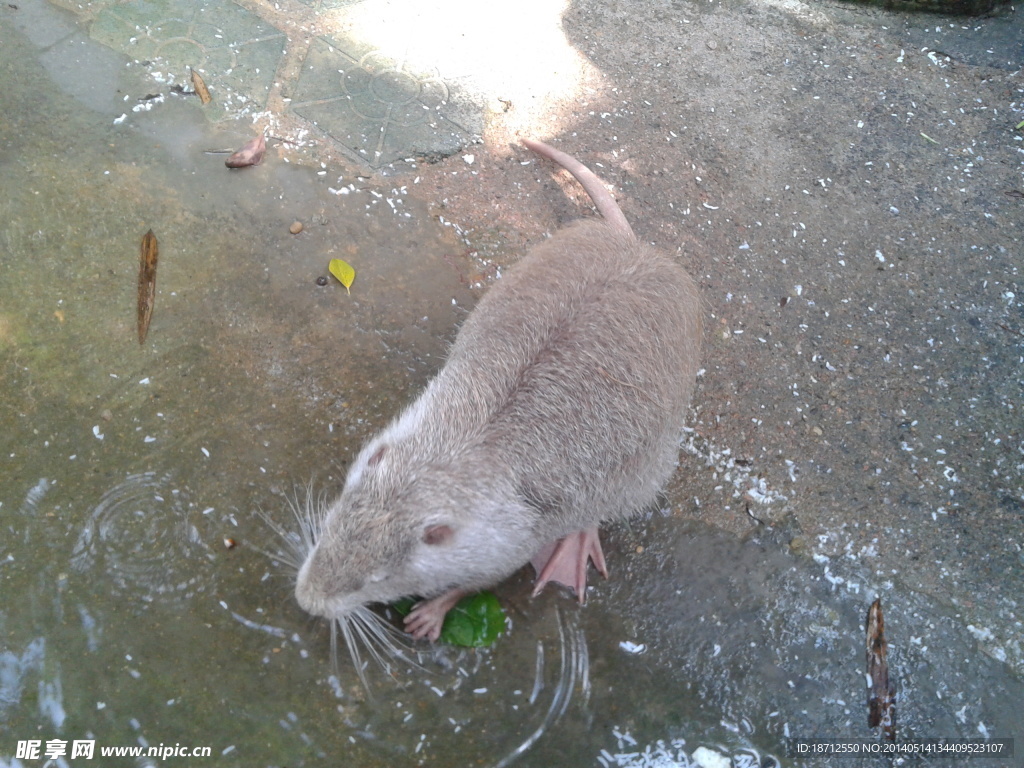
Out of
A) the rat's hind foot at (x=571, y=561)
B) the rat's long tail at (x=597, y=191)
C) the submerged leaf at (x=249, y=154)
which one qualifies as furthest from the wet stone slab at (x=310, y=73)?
the rat's hind foot at (x=571, y=561)

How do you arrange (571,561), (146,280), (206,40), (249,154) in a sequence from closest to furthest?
1. (571,561)
2. (146,280)
3. (249,154)
4. (206,40)

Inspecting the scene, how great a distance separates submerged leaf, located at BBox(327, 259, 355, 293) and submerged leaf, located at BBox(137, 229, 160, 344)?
1.97 ft

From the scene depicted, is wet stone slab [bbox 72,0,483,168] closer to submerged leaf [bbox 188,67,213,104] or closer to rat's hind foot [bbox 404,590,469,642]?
submerged leaf [bbox 188,67,213,104]

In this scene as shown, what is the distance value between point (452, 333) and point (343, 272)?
0.46 metres

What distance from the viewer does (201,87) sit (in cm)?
323

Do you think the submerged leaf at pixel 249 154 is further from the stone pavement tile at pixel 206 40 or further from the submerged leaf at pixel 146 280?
the submerged leaf at pixel 146 280

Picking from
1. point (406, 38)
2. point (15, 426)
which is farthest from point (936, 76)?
point (15, 426)

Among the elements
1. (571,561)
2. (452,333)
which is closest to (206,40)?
(452,333)

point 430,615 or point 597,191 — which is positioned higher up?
point 597,191

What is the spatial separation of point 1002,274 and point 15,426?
148 inches

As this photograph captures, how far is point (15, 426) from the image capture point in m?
2.29

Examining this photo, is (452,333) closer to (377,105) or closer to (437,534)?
(437,534)

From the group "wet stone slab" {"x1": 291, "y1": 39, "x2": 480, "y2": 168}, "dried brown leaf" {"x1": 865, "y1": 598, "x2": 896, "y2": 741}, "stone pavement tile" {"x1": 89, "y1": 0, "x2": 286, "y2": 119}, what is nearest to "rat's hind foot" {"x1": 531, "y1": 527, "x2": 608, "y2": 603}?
"dried brown leaf" {"x1": 865, "y1": 598, "x2": 896, "y2": 741}

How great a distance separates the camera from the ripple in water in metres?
2.14
